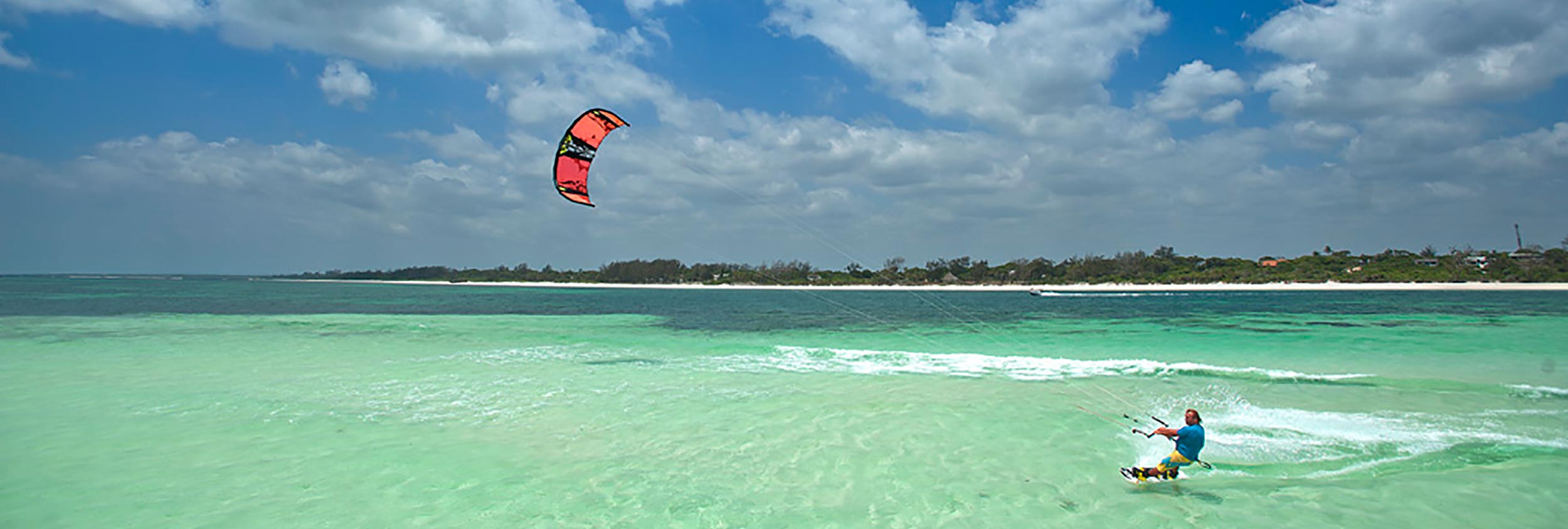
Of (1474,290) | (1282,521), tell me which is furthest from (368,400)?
(1474,290)

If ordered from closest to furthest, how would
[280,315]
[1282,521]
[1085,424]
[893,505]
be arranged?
[1282,521]
[893,505]
[1085,424]
[280,315]

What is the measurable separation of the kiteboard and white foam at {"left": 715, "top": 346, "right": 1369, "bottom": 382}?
617cm

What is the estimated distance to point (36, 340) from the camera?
20.0 m

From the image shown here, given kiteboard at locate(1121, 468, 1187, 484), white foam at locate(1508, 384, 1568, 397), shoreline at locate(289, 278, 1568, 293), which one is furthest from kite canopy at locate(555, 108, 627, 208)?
shoreline at locate(289, 278, 1568, 293)

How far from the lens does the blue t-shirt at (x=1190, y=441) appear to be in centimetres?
612

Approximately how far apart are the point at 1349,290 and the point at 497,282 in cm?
13214

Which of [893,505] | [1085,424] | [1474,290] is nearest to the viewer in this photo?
[893,505]

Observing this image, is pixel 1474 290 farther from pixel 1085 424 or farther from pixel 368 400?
pixel 368 400

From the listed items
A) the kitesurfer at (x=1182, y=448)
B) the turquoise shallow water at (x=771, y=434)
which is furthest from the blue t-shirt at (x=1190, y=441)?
the turquoise shallow water at (x=771, y=434)

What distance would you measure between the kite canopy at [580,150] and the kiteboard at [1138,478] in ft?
25.0

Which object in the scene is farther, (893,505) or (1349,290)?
(1349,290)

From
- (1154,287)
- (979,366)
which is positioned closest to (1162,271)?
(1154,287)

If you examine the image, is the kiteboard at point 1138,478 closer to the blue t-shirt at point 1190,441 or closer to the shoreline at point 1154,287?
the blue t-shirt at point 1190,441

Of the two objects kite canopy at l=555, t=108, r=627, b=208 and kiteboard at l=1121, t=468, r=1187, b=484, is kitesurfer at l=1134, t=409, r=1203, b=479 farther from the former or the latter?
kite canopy at l=555, t=108, r=627, b=208
